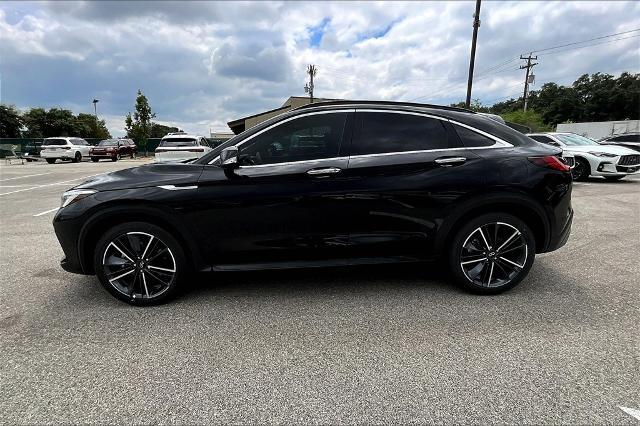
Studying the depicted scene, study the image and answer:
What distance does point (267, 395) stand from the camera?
7.41ft

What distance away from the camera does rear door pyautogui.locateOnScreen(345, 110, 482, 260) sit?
3.38 meters

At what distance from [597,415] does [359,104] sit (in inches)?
115

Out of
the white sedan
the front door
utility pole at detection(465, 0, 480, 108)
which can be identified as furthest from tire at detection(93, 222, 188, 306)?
utility pole at detection(465, 0, 480, 108)

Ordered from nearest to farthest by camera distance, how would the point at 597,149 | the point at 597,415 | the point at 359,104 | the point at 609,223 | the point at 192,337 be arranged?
the point at 597,415, the point at 192,337, the point at 359,104, the point at 609,223, the point at 597,149

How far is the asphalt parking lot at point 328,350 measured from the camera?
7.05 ft

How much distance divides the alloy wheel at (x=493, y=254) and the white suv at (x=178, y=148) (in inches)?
439

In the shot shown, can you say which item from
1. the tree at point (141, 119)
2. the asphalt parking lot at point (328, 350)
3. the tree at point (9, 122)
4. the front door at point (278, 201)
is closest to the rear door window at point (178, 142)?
the asphalt parking lot at point (328, 350)

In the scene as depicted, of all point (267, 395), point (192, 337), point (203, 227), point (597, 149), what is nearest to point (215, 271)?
point (203, 227)

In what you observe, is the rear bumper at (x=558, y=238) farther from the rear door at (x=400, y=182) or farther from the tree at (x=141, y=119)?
the tree at (x=141, y=119)

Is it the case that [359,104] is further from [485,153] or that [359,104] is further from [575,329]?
[575,329]

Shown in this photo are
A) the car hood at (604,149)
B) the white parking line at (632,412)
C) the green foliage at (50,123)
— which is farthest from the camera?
the green foliage at (50,123)

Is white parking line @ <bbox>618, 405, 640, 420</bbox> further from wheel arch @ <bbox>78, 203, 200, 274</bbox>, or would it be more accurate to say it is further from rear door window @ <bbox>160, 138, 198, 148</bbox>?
rear door window @ <bbox>160, 138, 198, 148</bbox>

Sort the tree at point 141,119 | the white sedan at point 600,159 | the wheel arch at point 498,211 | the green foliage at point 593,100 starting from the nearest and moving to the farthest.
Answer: the wheel arch at point 498,211
the white sedan at point 600,159
the tree at point 141,119
the green foliage at point 593,100

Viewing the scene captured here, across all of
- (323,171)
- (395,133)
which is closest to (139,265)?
(323,171)
